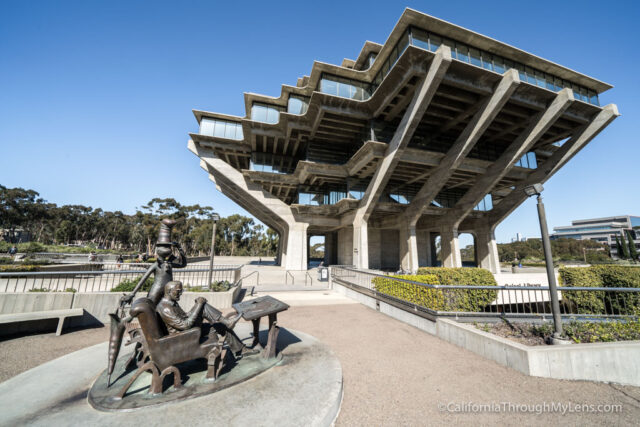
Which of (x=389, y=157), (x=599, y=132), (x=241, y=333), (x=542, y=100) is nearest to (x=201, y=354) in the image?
(x=241, y=333)

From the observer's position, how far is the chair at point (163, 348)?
3139 millimetres

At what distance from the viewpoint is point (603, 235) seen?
117562 mm

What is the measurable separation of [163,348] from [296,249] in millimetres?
25186

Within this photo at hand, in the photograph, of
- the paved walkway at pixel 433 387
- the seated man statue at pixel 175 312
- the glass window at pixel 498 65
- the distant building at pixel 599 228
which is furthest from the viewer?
the distant building at pixel 599 228

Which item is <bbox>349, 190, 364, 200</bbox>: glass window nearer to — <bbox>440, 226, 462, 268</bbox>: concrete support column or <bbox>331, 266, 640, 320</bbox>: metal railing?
<bbox>440, 226, 462, 268</bbox>: concrete support column

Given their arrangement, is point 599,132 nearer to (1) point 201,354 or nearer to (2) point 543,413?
(2) point 543,413

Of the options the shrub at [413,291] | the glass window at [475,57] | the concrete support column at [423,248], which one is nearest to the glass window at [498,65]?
the glass window at [475,57]

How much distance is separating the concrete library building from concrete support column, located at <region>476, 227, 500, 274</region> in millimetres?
128

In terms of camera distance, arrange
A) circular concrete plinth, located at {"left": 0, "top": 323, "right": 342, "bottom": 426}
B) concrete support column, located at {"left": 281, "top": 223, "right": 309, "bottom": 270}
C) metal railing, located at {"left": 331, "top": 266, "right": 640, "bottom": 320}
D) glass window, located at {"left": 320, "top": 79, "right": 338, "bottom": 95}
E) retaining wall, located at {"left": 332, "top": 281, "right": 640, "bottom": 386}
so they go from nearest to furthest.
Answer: circular concrete plinth, located at {"left": 0, "top": 323, "right": 342, "bottom": 426} → retaining wall, located at {"left": 332, "top": 281, "right": 640, "bottom": 386} → metal railing, located at {"left": 331, "top": 266, "right": 640, "bottom": 320} → glass window, located at {"left": 320, "top": 79, "right": 338, "bottom": 95} → concrete support column, located at {"left": 281, "top": 223, "right": 309, "bottom": 270}

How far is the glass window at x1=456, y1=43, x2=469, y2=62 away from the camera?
1777cm

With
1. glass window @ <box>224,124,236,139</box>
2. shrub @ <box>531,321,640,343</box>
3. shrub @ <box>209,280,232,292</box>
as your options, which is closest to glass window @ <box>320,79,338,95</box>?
glass window @ <box>224,124,236,139</box>

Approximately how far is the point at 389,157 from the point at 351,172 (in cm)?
546

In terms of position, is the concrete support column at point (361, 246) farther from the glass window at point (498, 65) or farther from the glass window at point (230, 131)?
the glass window at point (230, 131)

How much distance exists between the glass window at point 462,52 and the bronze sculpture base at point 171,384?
897 inches
